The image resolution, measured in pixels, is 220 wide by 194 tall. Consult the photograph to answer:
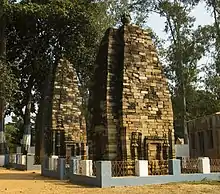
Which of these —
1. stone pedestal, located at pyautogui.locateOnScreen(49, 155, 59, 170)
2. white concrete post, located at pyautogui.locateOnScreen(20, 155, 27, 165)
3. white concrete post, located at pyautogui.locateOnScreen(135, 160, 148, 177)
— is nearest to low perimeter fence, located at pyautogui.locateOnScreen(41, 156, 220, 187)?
white concrete post, located at pyautogui.locateOnScreen(135, 160, 148, 177)

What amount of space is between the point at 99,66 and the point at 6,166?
11.9 meters

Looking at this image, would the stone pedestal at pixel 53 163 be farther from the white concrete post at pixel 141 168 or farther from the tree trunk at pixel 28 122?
the tree trunk at pixel 28 122

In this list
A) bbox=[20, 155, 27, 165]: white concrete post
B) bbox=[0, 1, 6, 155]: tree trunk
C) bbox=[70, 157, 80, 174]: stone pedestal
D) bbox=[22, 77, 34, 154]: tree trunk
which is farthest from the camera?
bbox=[22, 77, 34, 154]: tree trunk

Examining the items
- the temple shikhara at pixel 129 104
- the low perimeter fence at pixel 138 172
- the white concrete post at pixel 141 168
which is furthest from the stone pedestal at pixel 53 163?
the white concrete post at pixel 141 168

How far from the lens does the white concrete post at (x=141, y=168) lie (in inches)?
467

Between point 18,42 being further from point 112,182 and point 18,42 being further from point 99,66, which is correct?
point 112,182

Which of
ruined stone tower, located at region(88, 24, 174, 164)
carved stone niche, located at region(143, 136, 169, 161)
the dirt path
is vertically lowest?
the dirt path

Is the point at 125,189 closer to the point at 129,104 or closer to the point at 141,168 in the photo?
the point at 141,168

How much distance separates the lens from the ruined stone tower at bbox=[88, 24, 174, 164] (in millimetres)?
13102

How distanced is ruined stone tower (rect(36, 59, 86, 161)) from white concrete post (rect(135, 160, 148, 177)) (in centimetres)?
776

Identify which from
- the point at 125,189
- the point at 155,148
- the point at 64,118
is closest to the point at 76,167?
the point at 155,148

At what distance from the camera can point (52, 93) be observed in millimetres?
20547

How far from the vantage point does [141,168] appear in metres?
11.9

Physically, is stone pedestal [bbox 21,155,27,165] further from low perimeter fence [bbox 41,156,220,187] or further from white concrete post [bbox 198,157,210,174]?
white concrete post [bbox 198,157,210,174]
